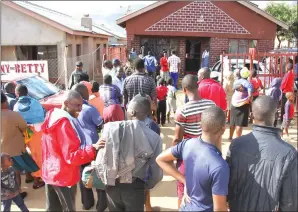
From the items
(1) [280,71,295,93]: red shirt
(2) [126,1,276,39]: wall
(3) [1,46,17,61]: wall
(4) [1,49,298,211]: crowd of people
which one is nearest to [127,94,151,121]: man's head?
(4) [1,49,298,211]: crowd of people

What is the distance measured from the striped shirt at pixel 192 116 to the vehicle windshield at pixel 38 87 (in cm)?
414

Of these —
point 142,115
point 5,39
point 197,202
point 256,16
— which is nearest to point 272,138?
point 197,202

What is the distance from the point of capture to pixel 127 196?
2934 mm

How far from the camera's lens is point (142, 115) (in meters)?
3.00

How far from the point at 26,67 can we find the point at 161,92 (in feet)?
14.1

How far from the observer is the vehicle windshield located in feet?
22.5

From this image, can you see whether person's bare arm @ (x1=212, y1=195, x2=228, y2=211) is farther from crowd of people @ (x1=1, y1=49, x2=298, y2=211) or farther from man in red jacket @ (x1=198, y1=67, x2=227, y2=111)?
man in red jacket @ (x1=198, y1=67, x2=227, y2=111)

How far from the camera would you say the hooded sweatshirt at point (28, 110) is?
4.79 metres

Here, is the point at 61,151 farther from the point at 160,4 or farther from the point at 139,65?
the point at 160,4

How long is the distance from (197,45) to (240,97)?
1194 centimetres

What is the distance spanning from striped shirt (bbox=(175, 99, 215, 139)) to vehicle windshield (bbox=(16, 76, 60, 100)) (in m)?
4.14

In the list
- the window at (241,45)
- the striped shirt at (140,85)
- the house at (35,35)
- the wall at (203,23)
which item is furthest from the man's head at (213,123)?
the window at (241,45)

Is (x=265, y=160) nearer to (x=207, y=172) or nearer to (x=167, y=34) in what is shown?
(x=207, y=172)

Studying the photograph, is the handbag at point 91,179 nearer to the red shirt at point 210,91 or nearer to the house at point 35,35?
the red shirt at point 210,91
